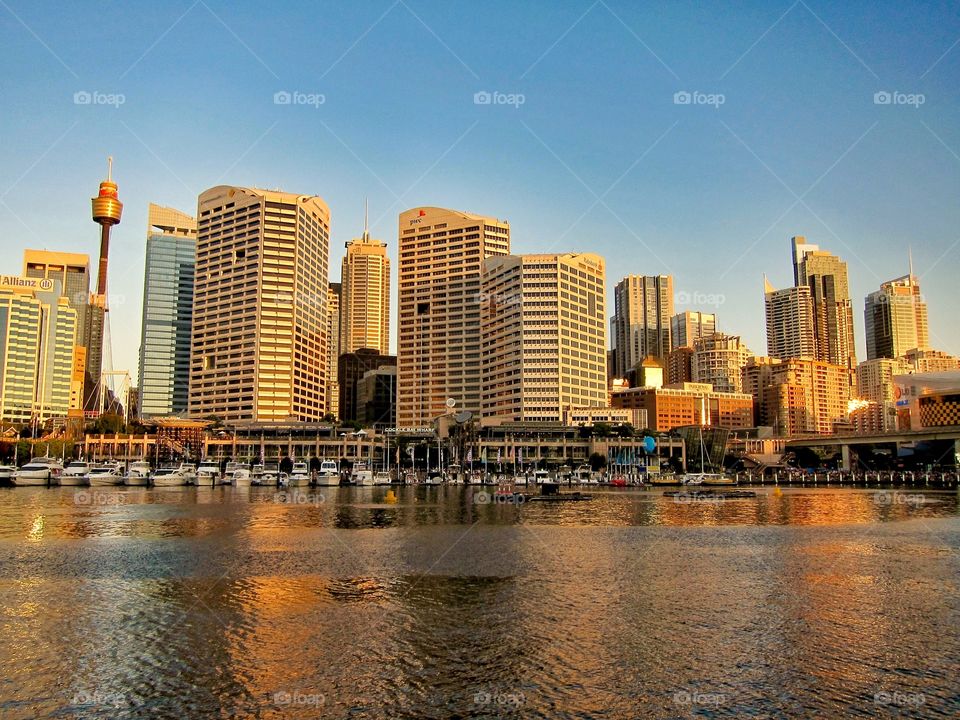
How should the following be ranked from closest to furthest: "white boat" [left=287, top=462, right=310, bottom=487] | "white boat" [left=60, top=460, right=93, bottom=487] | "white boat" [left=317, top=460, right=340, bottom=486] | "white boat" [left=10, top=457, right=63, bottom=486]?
1. "white boat" [left=10, top=457, right=63, bottom=486]
2. "white boat" [left=60, top=460, right=93, bottom=487]
3. "white boat" [left=317, top=460, right=340, bottom=486]
4. "white boat" [left=287, top=462, right=310, bottom=487]

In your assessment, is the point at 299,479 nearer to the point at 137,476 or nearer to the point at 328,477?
the point at 328,477

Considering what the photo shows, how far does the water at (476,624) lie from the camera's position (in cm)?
2314

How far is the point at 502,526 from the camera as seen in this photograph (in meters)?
68.9

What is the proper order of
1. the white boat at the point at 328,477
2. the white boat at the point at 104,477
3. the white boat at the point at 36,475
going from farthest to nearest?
the white boat at the point at 328,477 → the white boat at the point at 104,477 → the white boat at the point at 36,475

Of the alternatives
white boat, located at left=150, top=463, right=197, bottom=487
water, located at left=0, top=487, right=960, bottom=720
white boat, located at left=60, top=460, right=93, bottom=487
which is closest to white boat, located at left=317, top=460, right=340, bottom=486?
white boat, located at left=150, top=463, right=197, bottom=487

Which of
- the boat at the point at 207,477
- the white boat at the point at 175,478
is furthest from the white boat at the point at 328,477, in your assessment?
the white boat at the point at 175,478

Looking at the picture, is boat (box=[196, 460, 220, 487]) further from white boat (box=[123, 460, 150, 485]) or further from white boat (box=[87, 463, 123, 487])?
white boat (box=[87, 463, 123, 487])

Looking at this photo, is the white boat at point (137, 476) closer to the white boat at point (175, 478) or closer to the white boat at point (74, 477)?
the white boat at point (175, 478)

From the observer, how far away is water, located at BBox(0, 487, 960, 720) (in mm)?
23141

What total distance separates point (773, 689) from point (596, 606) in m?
11.5

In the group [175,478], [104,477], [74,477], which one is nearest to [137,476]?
[104,477]

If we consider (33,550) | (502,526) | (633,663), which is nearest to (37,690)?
(633,663)

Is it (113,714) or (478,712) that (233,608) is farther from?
(478,712)

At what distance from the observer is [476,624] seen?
31500mm
